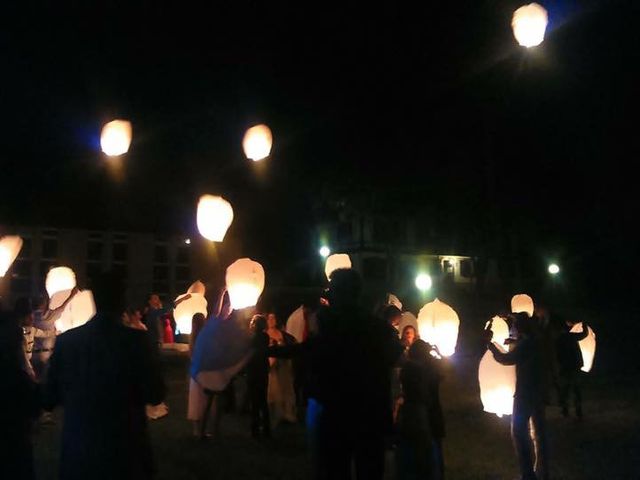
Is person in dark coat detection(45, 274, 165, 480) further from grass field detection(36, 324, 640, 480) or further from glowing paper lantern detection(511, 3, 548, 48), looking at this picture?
glowing paper lantern detection(511, 3, 548, 48)

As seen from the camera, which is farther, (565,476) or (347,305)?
(565,476)

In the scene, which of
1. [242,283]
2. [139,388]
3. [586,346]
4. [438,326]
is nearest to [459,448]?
[438,326]

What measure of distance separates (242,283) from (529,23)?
4.77m

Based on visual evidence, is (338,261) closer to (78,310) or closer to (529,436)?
(78,310)

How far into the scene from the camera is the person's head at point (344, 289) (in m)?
3.42

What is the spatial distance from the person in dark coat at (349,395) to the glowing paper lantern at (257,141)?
246 inches

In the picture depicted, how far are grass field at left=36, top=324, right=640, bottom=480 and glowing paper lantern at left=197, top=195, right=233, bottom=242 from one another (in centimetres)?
269

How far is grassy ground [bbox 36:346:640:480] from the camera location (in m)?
6.89

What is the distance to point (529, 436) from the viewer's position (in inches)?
239

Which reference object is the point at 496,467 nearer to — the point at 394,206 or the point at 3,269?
the point at 3,269

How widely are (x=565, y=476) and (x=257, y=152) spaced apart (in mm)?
5673

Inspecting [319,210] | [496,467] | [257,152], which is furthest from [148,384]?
[319,210]

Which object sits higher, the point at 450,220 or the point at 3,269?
the point at 450,220

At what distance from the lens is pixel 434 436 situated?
17.9ft
